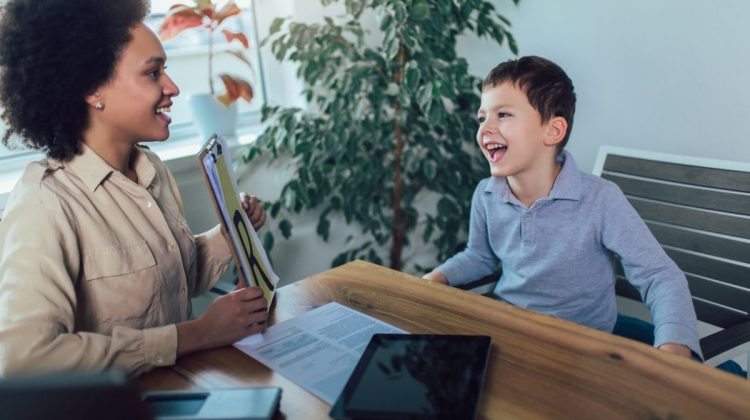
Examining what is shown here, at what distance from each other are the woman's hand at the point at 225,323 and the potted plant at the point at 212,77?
1264 mm

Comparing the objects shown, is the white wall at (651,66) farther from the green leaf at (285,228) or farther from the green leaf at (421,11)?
the green leaf at (285,228)

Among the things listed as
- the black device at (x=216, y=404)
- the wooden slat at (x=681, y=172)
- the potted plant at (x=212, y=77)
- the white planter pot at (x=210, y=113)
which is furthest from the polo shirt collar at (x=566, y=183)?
the white planter pot at (x=210, y=113)

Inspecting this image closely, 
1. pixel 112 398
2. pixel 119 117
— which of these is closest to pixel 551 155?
pixel 119 117

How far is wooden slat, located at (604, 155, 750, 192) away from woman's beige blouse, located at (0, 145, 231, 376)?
1.15 m

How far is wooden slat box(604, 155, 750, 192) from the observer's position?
1431 mm

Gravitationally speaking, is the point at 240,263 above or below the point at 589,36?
below

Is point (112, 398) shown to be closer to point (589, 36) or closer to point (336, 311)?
point (336, 311)

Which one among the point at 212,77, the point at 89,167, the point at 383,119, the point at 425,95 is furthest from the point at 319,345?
the point at 212,77

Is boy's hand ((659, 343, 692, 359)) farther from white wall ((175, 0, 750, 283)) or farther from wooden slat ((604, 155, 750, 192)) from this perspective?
white wall ((175, 0, 750, 283))

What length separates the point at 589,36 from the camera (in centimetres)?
227

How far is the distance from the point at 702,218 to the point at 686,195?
0.23 ft

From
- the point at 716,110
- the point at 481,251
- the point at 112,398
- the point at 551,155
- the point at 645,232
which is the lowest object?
the point at 112,398

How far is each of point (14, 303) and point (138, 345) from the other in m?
0.19

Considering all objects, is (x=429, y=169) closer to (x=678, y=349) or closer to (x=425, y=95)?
(x=425, y=95)
